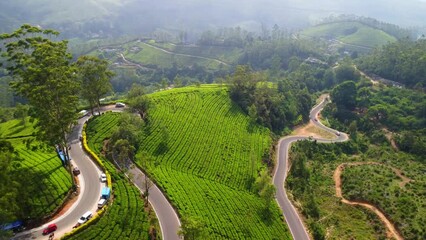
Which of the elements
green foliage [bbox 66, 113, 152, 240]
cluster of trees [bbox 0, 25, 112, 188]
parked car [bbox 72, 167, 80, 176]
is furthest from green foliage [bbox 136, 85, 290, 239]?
cluster of trees [bbox 0, 25, 112, 188]

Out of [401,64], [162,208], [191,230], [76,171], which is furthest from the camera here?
[401,64]

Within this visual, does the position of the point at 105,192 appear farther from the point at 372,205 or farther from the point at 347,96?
the point at 347,96

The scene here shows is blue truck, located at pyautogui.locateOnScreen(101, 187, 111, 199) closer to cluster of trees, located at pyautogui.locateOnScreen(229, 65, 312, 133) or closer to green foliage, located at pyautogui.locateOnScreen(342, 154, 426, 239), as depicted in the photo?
green foliage, located at pyautogui.locateOnScreen(342, 154, 426, 239)

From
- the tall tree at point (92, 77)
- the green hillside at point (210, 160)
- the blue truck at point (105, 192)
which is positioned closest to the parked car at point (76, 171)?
the blue truck at point (105, 192)

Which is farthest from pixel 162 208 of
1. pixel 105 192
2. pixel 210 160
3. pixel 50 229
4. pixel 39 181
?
pixel 210 160

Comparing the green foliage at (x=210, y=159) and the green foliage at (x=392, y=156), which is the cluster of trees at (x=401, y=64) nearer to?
the green foliage at (x=392, y=156)

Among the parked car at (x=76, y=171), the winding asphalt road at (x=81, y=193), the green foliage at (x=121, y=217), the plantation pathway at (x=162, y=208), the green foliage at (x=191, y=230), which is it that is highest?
the green foliage at (x=191, y=230)
